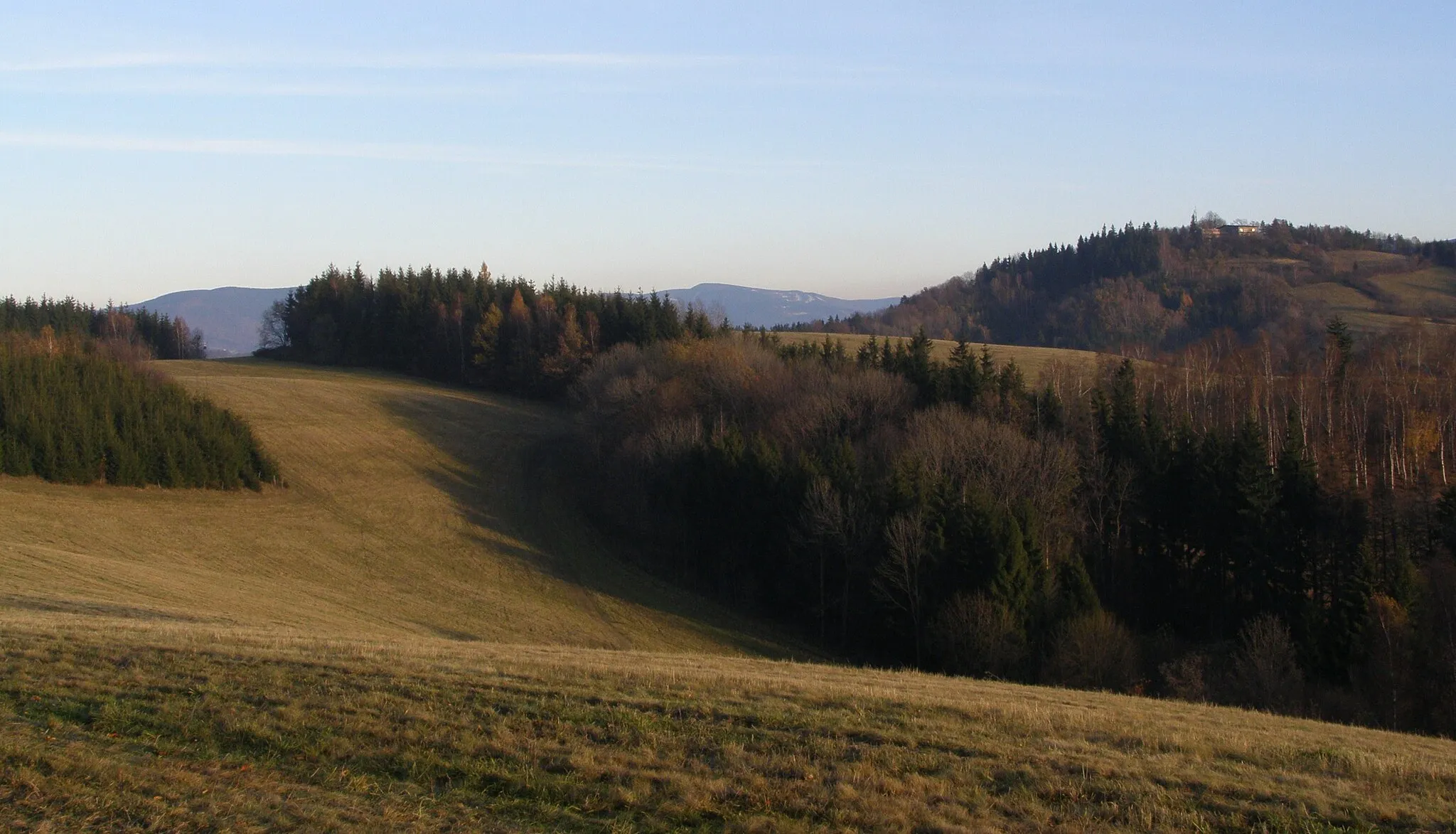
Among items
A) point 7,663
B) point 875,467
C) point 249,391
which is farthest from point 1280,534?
point 249,391

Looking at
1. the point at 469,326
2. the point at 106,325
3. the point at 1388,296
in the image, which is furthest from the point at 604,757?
the point at 1388,296

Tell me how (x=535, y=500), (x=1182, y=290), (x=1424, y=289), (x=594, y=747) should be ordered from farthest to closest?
(x=1182, y=290) → (x=1424, y=289) → (x=535, y=500) → (x=594, y=747)

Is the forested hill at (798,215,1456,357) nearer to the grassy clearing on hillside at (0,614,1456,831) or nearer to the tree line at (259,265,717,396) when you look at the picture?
the tree line at (259,265,717,396)

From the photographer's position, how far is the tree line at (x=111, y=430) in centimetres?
5262

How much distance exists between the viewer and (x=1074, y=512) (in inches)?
1981

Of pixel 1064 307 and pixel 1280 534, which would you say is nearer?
pixel 1280 534

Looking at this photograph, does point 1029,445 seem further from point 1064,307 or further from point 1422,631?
point 1064,307

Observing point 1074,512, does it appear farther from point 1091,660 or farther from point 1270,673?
Result: point 1270,673

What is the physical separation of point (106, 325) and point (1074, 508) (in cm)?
10161

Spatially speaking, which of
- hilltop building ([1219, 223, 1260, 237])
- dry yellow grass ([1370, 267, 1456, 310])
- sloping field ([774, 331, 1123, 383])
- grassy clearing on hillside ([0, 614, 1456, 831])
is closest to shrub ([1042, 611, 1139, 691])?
grassy clearing on hillside ([0, 614, 1456, 831])

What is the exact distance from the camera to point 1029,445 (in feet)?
167

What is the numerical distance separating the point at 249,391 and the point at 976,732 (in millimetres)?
70444

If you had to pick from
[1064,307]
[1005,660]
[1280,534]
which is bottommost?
[1005,660]

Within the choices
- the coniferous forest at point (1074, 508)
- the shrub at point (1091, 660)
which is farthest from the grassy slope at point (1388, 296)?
the shrub at point (1091, 660)
